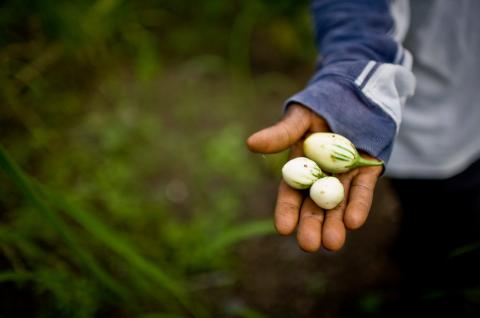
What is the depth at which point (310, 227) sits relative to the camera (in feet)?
3.69

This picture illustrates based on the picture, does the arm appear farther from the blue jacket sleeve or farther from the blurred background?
the blurred background

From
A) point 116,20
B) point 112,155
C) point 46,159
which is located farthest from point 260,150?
point 116,20

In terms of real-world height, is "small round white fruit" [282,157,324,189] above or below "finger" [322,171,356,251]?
above

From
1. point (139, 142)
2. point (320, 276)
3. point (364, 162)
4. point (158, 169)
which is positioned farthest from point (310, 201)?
point (139, 142)

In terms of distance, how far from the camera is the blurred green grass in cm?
165

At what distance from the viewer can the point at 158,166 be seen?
2418 mm

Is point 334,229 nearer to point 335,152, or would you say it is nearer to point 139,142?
point 335,152

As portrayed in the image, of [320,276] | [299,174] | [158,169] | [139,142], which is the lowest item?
[320,276]

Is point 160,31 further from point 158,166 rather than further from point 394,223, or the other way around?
point 394,223

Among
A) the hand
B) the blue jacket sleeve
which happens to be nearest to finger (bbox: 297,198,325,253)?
the hand

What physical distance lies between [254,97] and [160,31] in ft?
3.38

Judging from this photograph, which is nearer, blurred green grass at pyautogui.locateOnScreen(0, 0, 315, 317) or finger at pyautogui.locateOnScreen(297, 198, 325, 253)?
finger at pyautogui.locateOnScreen(297, 198, 325, 253)

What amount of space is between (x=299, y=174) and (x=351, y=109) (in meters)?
0.29

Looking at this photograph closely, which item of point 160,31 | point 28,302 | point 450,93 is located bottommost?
point 28,302
